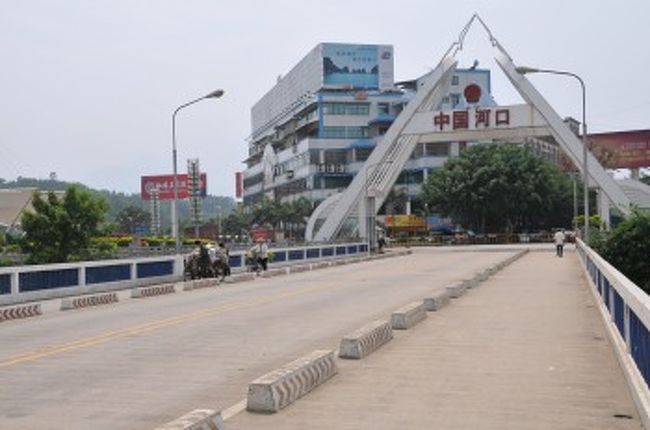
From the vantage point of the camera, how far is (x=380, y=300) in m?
20.8

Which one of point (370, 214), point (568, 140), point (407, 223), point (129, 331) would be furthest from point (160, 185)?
point (129, 331)

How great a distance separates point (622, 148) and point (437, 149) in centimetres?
2301

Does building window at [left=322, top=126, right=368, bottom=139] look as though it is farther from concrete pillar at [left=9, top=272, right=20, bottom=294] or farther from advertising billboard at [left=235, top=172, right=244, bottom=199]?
concrete pillar at [left=9, top=272, right=20, bottom=294]

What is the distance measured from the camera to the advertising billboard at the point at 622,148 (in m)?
88.4

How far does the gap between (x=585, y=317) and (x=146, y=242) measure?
59.2 meters

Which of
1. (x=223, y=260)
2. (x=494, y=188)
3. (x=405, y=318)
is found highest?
(x=494, y=188)

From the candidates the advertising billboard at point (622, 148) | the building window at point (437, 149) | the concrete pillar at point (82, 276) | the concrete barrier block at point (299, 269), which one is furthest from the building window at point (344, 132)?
the concrete pillar at point (82, 276)

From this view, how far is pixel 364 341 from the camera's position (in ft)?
36.7

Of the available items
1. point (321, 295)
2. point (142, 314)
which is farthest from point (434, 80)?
point (142, 314)

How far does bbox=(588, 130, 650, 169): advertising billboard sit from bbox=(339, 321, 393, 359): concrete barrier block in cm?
8150

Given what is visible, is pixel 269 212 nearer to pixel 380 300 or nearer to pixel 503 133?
pixel 503 133

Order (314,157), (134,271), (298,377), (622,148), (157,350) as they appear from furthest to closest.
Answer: (314,157) < (622,148) < (134,271) < (157,350) < (298,377)

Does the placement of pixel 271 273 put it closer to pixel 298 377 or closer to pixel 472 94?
pixel 298 377

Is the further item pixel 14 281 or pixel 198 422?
pixel 14 281
